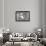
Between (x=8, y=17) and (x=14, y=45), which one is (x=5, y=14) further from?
(x=14, y=45)

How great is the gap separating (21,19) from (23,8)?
0.78 feet

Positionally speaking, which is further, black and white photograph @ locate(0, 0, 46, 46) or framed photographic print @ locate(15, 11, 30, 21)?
framed photographic print @ locate(15, 11, 30, 21)

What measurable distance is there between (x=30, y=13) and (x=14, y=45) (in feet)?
3.35

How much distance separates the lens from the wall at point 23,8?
5.00 feet

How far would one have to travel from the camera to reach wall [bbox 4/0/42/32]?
152 centimetres

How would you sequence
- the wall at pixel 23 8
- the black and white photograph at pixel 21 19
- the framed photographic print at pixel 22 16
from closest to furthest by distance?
the black and white photograph at pixel 21 19, the wall at pixel 23 8, the framed photographic print at pixel 22 16

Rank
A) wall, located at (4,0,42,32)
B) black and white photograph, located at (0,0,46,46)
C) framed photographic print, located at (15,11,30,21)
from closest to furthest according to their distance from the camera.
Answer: black and white photograph, located at (0,0,46,46) → wall, located at (4,0,42,32) → framed photographic print, located at (15,11,30,21)

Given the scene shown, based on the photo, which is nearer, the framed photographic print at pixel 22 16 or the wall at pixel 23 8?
the wall at pixel 23 8

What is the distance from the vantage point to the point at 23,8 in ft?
5.93

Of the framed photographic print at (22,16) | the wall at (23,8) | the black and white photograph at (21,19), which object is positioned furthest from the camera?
the framed photographic print at (22,16)

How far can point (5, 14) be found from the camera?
1.45 metres

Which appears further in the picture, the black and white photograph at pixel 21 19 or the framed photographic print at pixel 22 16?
the framed photographic print at pixel 22 16

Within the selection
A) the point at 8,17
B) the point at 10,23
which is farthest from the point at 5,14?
the point at 10,23

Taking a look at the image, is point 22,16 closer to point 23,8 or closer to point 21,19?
point 21,19
